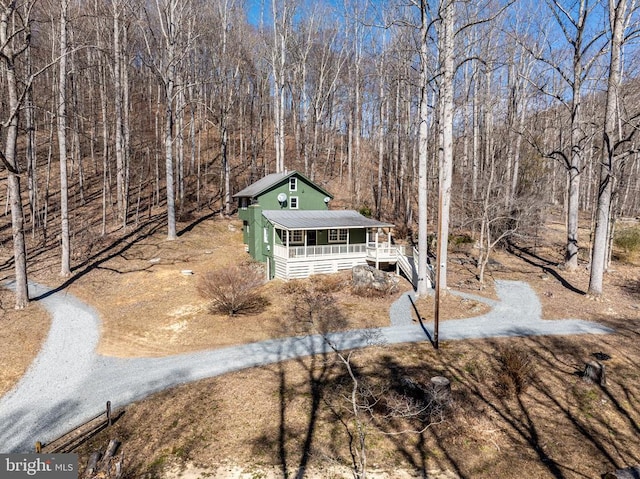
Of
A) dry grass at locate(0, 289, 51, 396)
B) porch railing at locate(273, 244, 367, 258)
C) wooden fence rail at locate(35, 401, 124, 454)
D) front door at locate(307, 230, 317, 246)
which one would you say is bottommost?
wooden fence rail at locate(35, 401, 124, 454)

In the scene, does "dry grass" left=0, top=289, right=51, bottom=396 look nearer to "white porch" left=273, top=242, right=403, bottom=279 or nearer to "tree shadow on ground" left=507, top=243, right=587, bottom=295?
"white porch" left=273, top=242, right=403, bottom=279

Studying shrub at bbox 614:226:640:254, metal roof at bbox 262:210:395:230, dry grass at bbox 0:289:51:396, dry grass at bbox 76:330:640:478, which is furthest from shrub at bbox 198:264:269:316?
shrub at bbox 614:226:640:254

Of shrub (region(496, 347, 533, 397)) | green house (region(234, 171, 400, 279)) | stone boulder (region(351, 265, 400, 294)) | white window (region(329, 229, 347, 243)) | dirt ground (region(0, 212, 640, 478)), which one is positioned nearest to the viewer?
dirt ground (region(0, 212, 640, 478))

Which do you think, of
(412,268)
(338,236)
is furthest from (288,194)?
(412,268)

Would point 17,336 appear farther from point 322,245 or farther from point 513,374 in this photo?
point 513,374

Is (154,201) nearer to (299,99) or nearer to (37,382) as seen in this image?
(299,99)

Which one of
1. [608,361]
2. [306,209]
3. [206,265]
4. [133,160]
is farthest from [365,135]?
[608,361]

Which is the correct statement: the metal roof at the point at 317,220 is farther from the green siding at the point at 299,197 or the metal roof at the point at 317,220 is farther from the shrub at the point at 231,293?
the shrub at the point at 231,293
